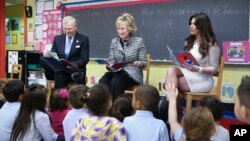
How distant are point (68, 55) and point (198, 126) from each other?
252cm

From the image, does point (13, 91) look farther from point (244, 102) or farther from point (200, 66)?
point (244, 102)

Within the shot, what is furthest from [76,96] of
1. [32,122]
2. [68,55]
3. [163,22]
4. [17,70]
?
[17,70]

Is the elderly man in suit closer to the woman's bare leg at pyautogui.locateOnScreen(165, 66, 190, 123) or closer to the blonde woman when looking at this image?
the blonde woman

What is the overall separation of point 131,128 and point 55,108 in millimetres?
1045

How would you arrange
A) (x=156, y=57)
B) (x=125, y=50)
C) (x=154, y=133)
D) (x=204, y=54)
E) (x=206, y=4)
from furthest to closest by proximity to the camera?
(x=156, y=57)
(x=206, y=4)
(x=125, y=50)
(x=204, y=54)
(x=154, y=133)

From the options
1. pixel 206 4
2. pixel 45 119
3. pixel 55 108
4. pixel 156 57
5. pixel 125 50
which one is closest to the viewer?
pixel 45 119

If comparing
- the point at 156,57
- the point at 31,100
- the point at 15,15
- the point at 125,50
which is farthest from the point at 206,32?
the point at 15,15

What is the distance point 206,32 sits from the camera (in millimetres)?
3164

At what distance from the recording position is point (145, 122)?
6.72ft

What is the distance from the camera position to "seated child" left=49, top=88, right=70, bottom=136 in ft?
9.39

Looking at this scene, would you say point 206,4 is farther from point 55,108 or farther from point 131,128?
point 131,128

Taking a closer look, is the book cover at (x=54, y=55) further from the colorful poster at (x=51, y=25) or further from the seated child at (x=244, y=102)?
the seated child at (x=244, y=102)

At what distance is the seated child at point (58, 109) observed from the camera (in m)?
2.86

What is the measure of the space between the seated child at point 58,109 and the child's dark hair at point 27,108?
23cm
